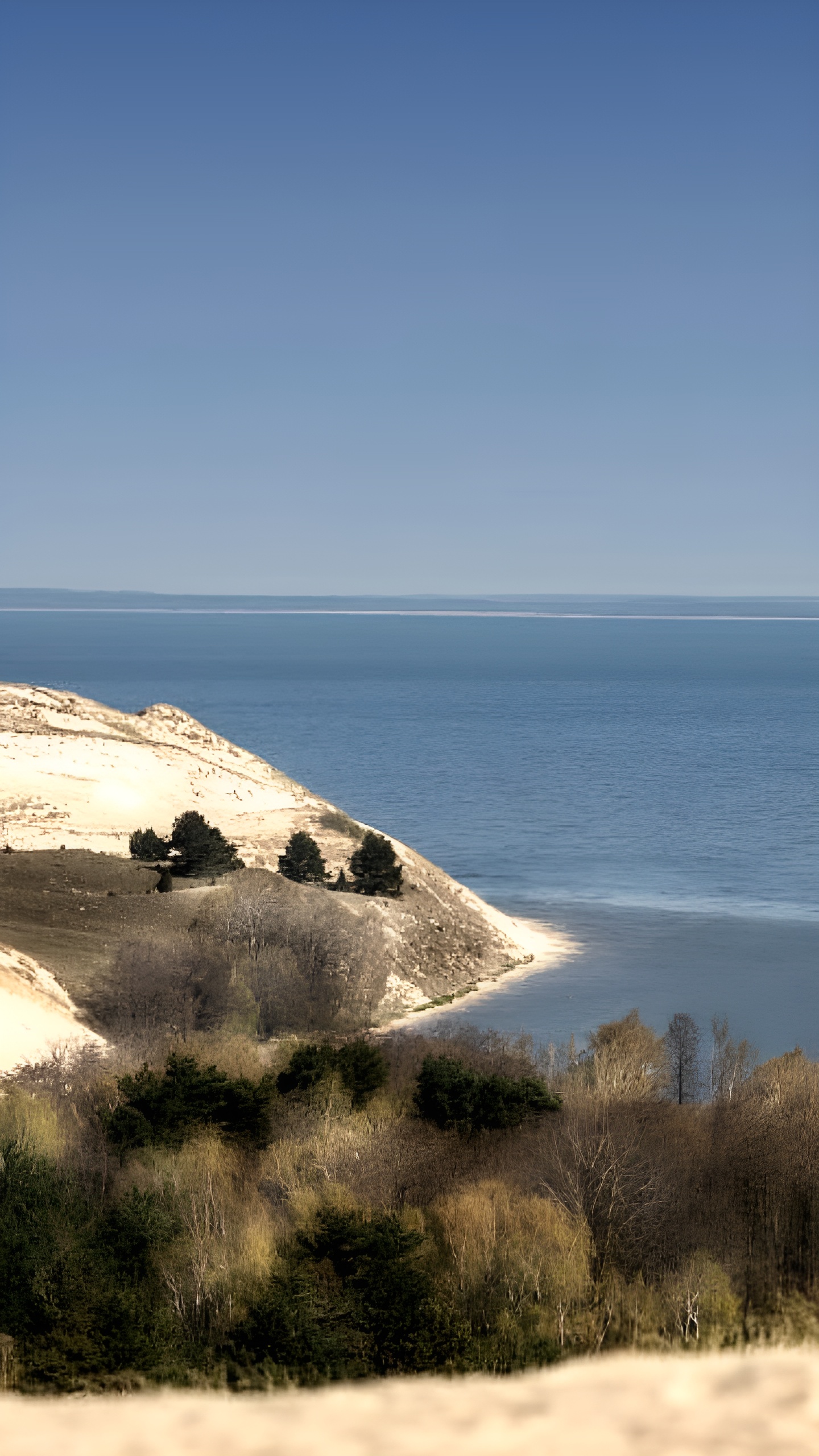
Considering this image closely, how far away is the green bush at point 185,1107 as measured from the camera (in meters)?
25.5

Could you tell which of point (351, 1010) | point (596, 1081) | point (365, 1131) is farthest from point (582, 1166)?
point (351, 1010)

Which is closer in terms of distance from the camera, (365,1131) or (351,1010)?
(365,1131)

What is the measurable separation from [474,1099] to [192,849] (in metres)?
28.8

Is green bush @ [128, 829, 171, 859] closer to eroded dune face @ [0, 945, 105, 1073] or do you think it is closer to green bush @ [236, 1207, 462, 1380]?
eroded dune face @ [0, 945, 105, 1073]

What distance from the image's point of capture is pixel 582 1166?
2372 cm

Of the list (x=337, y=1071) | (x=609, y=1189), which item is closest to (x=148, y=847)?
(x=337, y=1071)

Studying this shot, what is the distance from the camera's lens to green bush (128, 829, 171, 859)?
187ft

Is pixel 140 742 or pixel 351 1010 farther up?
pixel 140 742

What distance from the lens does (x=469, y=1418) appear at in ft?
62.5

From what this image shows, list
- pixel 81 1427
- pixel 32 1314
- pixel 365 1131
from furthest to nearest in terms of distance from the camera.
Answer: pixel 365 1131
pixel 32 1314
pixel 81 1427

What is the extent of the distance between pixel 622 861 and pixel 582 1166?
5799cm

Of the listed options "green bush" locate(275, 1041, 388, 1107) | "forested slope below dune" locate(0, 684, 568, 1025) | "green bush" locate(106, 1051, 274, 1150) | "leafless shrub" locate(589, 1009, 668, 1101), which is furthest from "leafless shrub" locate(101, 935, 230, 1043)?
"leafless shrub" locate(589, 1009, 668, 1101)

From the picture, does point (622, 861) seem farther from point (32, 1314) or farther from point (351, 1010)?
point (32, 1314)

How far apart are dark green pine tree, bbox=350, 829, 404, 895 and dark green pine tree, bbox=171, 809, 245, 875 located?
5415 mm
